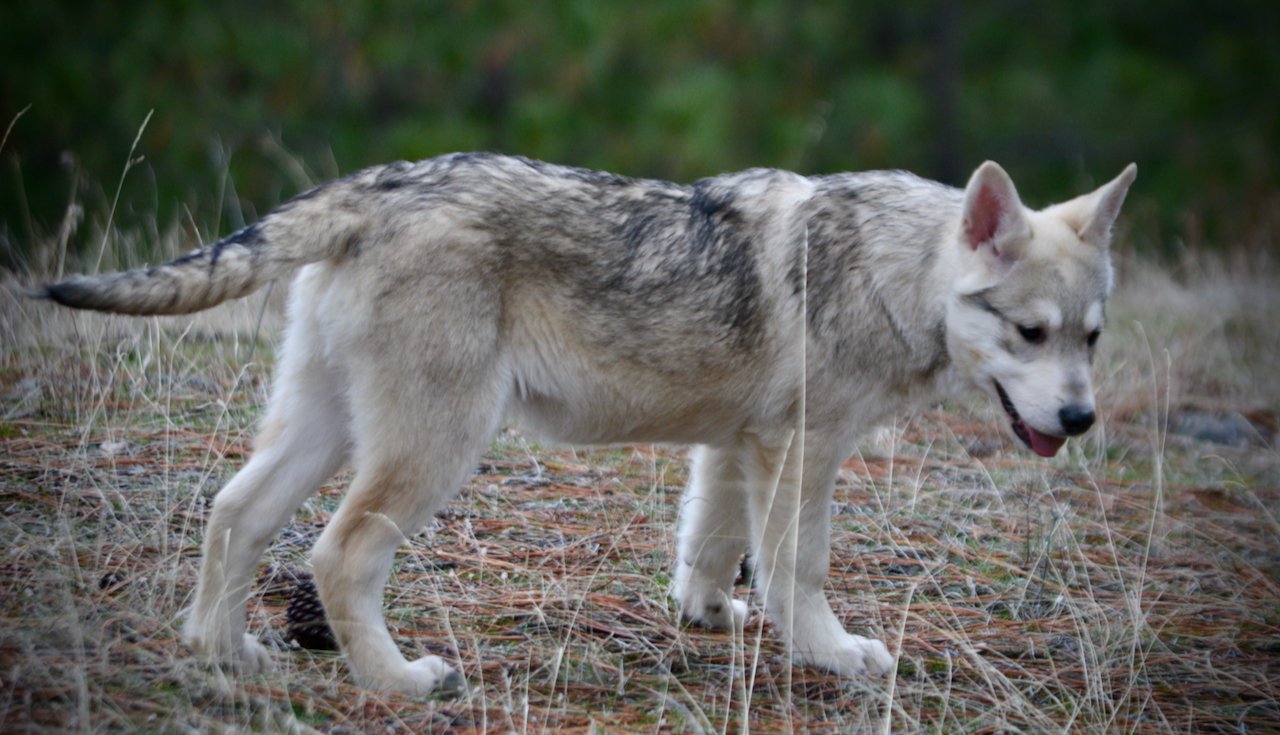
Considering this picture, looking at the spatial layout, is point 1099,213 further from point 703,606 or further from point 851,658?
point 703,606

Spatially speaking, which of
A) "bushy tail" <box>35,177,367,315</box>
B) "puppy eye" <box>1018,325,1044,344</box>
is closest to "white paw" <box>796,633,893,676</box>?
"puppy eye" <box>1018,325,1044,344</box>

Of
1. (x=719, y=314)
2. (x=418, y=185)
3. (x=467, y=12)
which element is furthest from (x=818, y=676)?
(x=467, y=12)

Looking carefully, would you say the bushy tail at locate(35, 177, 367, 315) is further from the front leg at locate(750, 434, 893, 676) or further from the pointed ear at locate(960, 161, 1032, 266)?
the pointed ear at locate(960, 161, 1032, 266)

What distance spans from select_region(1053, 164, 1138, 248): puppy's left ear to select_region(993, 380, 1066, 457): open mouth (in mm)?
564

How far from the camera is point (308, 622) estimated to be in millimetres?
3693

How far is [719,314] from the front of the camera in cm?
402

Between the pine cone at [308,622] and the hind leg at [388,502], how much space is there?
199 millimetres

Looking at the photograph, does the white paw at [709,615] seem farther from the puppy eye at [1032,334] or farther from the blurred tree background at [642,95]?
the blurred tree background at [642,95]

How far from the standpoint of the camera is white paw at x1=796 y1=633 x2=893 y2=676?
12.8 ft

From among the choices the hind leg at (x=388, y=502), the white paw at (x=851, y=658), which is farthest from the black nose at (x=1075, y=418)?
the hind leg at (x=388, y=502)

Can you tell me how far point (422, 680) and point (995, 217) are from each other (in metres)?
2.18

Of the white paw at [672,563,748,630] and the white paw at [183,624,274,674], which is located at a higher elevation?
the white paw at [183,624,274,674]

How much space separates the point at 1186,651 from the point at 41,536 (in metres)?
3.60

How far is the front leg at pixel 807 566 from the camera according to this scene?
391 cm
